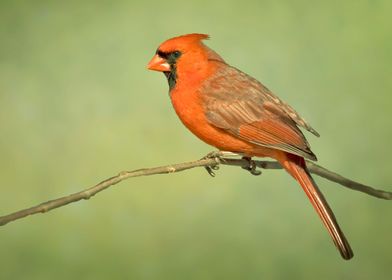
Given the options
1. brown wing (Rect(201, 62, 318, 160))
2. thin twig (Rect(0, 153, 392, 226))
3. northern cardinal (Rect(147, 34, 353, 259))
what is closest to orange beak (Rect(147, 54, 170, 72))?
northern cardinal (Rect(147, 34, 353, 259))

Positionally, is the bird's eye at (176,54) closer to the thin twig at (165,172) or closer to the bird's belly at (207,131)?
the bird's belly at (207,131)

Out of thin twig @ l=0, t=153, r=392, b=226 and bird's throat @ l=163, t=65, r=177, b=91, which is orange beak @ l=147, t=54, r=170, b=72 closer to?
bird's throat @ l=163, t=65, r=177, b=91

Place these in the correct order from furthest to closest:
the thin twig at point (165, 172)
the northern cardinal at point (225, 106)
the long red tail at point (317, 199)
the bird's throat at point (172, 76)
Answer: the bird's throat at point (172, 76) → the northern cardinal at point (225, 106) → the long red tail at point (317, 199) → the thin twig at point (165, 172)

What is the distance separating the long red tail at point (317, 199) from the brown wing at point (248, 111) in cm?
5

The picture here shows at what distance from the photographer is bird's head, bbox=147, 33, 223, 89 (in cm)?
142

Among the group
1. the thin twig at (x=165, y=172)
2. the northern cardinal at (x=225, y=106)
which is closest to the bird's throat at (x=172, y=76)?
the northern cardinal at (x=225, y=106)

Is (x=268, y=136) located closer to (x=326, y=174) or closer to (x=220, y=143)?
(x=220, y=143)

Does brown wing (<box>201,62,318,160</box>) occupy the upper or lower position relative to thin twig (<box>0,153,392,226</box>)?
upper

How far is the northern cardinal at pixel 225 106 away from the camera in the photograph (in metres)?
1.38

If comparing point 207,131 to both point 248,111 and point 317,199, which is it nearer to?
point 248,111

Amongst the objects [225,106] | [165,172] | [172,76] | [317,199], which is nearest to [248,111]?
[225,106]

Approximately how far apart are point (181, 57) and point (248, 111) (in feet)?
0.71

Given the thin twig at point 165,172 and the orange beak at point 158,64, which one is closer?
the thin twig at point 165,172

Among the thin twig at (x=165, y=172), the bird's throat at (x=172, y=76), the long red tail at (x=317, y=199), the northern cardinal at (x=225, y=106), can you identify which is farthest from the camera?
the bird's throat at (x=172, y=76)
